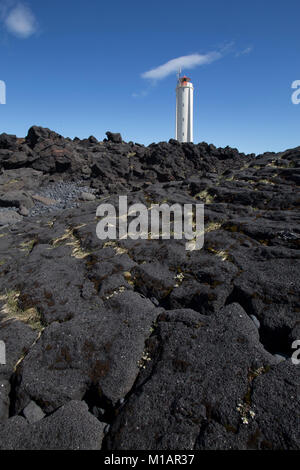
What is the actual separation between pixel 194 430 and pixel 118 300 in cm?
376

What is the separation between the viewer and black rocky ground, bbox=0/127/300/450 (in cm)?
423

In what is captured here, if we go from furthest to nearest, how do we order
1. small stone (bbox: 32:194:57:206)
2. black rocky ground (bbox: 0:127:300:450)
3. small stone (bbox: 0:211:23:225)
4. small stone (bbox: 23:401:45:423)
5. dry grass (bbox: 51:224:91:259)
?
small stone (bbox: 32:194:57:206), small stone (bbox: 0:211:23:225), dry grass (bbox: 51:224:91:259), small stone (bbox: 23:401:45:423), black rocky ground (bbox: 0:127:300:450)

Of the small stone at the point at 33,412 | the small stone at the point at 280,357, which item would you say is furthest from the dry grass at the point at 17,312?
the small stone at the point at 280,357

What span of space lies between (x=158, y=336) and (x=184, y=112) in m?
108

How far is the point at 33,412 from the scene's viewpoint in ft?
16.1

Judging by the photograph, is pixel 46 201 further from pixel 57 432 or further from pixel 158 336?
pixel 57 432

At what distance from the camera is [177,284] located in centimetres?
791

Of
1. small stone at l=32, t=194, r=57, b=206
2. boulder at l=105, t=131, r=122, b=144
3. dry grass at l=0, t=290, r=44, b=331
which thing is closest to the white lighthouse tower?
boulder at l=105, t=131, r=122, b=144

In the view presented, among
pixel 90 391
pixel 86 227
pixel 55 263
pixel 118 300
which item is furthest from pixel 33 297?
pixel 86 227

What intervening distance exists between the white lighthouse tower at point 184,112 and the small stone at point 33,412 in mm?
104762

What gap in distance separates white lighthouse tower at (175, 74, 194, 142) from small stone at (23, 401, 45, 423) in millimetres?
104762

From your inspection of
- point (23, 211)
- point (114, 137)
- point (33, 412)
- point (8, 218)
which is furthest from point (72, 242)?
point (114, 137)

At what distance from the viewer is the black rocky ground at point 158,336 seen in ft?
13.9

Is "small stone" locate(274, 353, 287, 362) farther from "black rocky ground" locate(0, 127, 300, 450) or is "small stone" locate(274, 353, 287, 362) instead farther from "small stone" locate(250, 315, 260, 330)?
"small stone" locate(250, 315, 260, 330)
